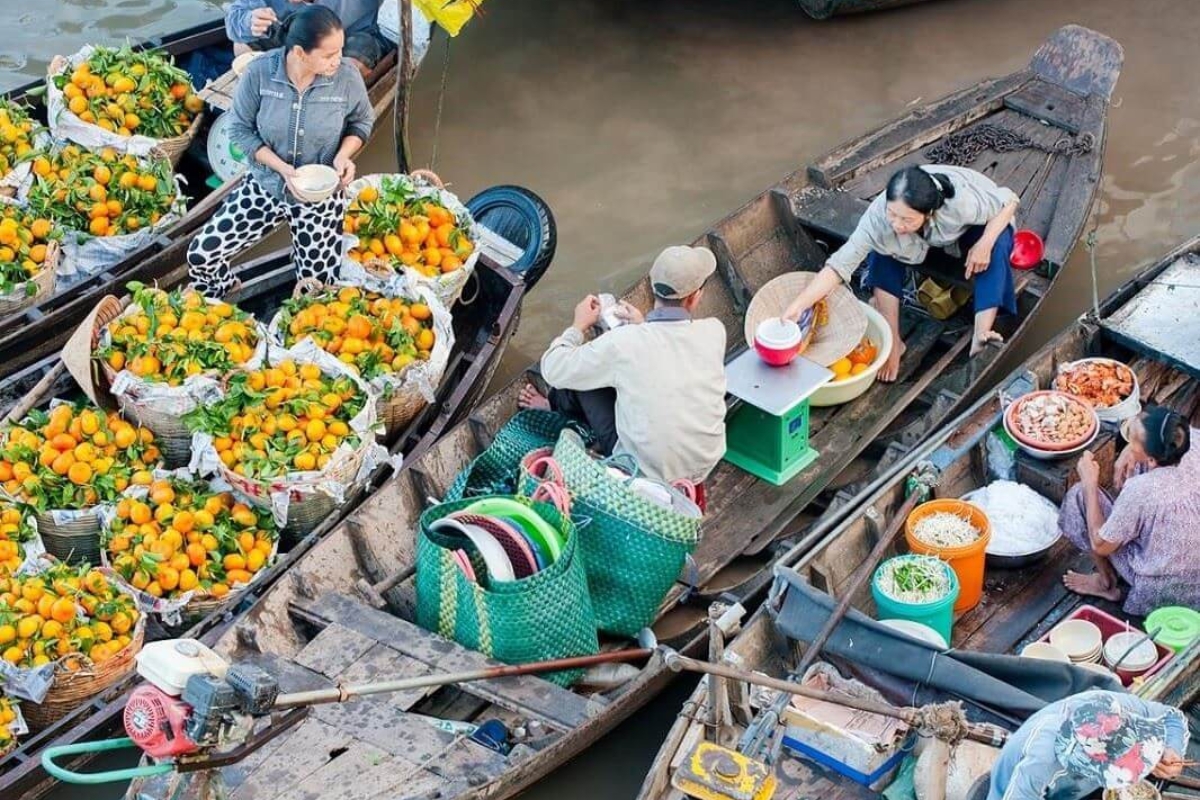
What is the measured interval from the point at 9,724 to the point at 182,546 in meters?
A: 0.86

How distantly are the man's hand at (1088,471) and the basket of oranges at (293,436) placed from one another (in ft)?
8.23

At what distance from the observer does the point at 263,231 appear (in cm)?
681

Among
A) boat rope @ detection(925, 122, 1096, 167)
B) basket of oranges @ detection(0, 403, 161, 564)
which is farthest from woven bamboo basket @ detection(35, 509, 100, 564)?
boat rope @ detection(925, 122, 1096, 167)

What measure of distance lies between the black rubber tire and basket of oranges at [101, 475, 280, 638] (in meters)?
1.71

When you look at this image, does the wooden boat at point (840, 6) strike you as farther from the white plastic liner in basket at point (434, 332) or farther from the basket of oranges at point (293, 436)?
the basket of oranges at point (293, 436)

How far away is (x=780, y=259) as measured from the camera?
23.9 feet

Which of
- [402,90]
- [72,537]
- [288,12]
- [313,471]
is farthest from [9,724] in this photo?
[288,12]

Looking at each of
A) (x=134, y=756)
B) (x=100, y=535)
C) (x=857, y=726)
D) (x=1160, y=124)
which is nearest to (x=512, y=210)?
(x=100, y=535)

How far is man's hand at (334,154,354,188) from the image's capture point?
6.54m

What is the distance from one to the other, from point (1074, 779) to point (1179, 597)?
179 centimetres

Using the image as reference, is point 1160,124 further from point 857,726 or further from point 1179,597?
point 857,726

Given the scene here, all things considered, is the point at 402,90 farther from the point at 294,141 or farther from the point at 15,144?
the point at 15,144

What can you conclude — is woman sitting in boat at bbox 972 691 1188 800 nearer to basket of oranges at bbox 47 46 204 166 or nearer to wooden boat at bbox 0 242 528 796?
wooden boat at bbox 0 242 528 796

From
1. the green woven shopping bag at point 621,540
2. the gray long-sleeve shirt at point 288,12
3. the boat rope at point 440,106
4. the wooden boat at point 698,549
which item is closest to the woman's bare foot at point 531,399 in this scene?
the wooden boat at point 698,549
